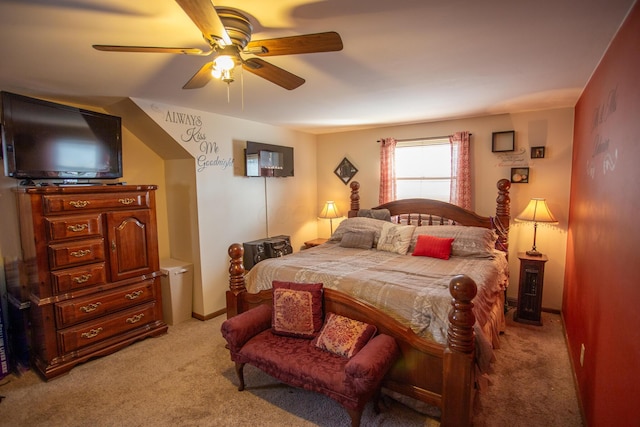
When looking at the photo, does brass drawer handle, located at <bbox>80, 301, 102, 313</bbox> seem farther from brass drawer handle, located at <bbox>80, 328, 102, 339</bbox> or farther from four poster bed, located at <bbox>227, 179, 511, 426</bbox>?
four poster bed, located at <bbox>227, 179, 511, 426</bbox>

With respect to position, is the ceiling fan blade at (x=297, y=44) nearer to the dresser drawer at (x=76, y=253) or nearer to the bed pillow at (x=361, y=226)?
the dresser drawer at (x=76, y=253)

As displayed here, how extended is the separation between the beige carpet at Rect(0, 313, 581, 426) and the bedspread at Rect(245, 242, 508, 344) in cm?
49

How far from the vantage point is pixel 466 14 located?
5.22 feet

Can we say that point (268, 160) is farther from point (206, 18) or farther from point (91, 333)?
point (206, 18)

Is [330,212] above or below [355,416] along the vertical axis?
above

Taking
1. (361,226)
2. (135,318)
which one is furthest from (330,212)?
(135,318)

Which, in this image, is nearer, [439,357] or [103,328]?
[439,357]

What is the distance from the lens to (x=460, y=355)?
1842 millimetres

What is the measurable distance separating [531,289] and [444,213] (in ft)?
4.04

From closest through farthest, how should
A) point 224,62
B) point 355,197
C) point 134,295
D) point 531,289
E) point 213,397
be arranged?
point 224,62
point 213,397
point 134,295
point 531,289
point 355,197

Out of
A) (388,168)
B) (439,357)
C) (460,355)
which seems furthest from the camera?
(388,168)

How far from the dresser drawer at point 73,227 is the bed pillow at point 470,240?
3.08 metres

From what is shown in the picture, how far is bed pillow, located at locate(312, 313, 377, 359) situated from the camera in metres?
2.13

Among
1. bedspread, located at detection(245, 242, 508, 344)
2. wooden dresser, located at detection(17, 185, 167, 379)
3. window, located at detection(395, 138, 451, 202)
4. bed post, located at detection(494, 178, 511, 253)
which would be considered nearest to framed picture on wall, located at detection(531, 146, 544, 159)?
bed post, located at detection(494, 178, 511, 253)
